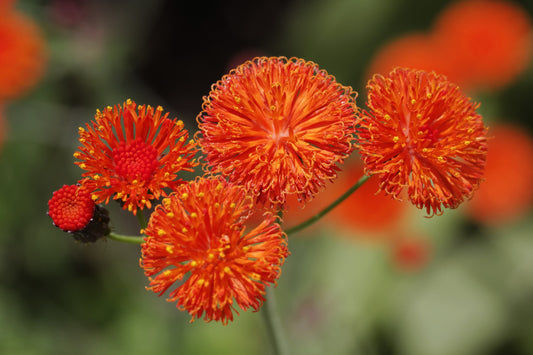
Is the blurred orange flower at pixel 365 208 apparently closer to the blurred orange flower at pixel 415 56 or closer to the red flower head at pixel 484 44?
the blurred orange flower at pixel 415 56

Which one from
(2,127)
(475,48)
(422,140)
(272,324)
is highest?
(2,127)

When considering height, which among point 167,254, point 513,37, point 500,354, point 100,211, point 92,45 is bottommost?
point 500,354

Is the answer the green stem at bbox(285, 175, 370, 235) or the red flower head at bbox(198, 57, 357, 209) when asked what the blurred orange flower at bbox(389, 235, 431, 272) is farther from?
the red flower head at bbox(198, 57, 357, 209)

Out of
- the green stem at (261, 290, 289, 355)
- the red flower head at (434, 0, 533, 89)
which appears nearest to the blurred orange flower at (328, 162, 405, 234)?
the red flower head at (434, 0, 533, 89)

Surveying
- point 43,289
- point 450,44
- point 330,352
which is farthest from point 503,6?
point 43,289

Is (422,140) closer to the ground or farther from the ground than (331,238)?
closer to the ground

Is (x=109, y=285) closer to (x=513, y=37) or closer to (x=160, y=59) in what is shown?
(x=160, y=59)

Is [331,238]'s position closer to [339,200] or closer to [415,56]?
[415,56]

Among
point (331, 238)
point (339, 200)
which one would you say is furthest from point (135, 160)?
point (331, 238)
